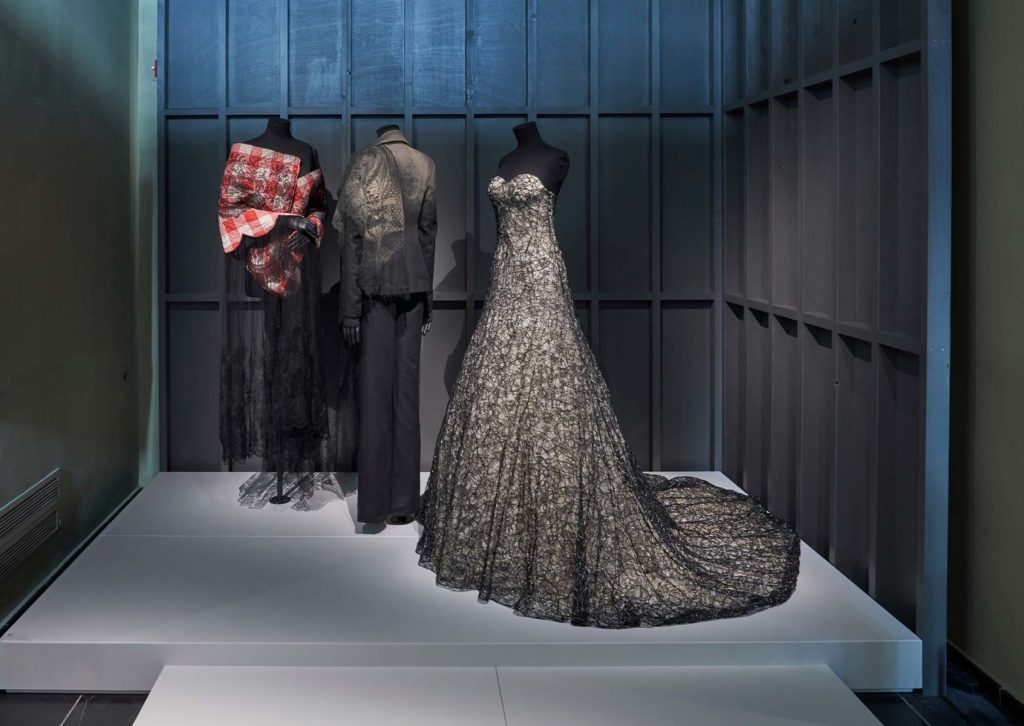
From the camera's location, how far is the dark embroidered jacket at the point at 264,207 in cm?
437

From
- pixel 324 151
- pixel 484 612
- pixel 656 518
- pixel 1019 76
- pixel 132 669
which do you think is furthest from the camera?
pixel 324 151

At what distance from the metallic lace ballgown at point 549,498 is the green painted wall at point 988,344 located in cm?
61

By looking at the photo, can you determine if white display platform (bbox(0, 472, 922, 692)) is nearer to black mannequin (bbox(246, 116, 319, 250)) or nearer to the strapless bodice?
the strapless bodice

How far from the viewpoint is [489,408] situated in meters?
3.58

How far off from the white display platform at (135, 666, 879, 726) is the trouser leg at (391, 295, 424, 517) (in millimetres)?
1226

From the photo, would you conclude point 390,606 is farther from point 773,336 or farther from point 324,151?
point 324,151

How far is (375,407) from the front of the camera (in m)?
4.16

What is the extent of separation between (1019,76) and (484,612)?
213cm

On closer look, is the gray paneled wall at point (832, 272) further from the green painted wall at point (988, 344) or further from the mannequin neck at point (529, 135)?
the mannequin neck at point (529, 135)

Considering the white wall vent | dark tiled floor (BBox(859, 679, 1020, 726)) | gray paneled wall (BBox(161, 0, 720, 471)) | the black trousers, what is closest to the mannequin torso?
gray paneled wall (BBox(161, 0, 720, 471))

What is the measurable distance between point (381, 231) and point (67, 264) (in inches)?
45.4

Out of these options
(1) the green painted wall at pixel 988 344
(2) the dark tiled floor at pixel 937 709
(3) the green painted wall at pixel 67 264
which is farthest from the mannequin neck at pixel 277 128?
(2) the dark tiled floor at pixel 937 709

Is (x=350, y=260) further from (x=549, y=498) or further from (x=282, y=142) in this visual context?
(x=549, y=498)

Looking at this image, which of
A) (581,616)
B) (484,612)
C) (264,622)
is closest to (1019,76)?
(581,616)
